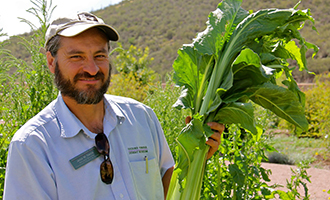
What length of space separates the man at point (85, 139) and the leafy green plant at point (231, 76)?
0.16 metres

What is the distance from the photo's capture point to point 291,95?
199 cm

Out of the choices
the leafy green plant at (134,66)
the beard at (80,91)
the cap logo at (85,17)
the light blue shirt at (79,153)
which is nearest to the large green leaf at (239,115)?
the light blue shirt at (79,153)

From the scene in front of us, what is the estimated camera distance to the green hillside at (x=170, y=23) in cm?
2492

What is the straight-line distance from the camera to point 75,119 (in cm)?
193

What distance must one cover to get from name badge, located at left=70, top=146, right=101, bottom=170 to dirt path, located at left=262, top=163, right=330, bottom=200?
4530mm

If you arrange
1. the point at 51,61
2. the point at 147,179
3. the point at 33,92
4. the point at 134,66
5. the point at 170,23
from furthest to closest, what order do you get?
the point at 170,23, the point at 134,66, the point at 33,92, the point at 51,61, the point at 147,179

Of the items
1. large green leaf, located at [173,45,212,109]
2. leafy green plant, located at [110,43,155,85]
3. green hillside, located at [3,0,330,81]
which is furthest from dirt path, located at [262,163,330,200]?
green hillside, located at [3,0,330,81]

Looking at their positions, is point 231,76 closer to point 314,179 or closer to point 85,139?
point 85,139

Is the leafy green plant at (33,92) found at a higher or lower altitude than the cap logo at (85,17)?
lower

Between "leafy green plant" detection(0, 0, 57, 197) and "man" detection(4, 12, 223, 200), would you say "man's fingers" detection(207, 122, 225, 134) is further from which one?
"leafy green plant" detection(0, 0, 57, 197)

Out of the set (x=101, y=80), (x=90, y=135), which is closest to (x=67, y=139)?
(x=90, y=135)

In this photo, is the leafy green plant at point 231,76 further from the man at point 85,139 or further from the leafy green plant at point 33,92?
the leafy green plant at point 33,92

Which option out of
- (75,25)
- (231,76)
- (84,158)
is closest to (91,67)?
(75,25)

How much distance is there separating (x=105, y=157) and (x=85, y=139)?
0.17 m
